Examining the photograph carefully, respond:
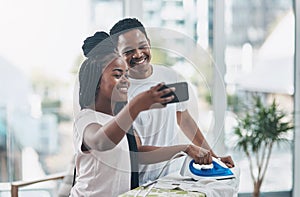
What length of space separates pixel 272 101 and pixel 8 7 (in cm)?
172

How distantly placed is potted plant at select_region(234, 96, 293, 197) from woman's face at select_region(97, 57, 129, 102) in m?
1.66

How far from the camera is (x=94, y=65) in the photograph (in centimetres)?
148

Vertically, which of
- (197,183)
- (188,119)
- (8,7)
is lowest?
(197,183)

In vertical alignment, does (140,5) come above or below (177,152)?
above

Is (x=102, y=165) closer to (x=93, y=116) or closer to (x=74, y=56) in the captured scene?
(x=93, y=116)

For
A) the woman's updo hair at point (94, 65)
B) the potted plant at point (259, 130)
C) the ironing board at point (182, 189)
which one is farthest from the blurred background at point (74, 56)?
the ironing board at point (182, 189)

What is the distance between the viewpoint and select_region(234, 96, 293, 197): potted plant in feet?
9.73

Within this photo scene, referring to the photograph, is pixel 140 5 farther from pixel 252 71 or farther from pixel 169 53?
pixel 169 53

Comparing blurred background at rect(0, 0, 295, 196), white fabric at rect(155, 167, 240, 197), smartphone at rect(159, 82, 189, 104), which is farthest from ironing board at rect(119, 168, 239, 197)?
blurred background at rect(0, 0, 295, 196)

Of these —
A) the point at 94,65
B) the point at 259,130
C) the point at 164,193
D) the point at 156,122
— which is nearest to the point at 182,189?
the point at 164,193

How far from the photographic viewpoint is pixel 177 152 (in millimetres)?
1561

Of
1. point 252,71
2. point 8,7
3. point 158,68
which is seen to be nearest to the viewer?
point 158,68

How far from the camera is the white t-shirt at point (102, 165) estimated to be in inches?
56.9

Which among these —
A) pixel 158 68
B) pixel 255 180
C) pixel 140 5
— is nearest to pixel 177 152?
pixel 158 68
